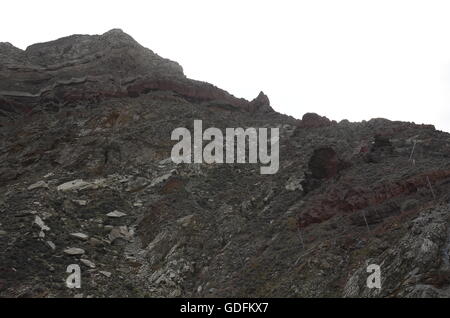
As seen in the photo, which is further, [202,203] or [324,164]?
[202,203]

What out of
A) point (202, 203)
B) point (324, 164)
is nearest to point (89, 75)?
point (202, 203)

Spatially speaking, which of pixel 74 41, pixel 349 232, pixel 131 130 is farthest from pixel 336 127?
pixel 74 41

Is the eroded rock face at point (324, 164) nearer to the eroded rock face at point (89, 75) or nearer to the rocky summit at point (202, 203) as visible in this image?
the rocky summit at point (202, 203)

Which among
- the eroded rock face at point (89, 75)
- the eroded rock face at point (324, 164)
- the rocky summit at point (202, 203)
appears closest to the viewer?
the rocky summit at point (202, 203)

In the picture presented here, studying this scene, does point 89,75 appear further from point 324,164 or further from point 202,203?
point 324,164

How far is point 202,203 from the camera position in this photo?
23594mm

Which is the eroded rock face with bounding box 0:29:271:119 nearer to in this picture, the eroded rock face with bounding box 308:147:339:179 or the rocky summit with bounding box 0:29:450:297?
the rocky summit with bounding box 0:29:450:297

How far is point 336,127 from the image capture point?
30266mm

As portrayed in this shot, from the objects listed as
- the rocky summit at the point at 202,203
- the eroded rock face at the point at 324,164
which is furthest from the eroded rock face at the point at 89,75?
the eroded rock face at the point at 324,164

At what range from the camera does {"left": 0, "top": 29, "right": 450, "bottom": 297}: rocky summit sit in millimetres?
15078

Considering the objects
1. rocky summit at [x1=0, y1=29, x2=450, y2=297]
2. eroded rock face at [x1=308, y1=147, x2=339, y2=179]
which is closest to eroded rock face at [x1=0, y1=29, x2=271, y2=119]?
rocky summit at [x1=0, y1=29, x2=450, y2=297]

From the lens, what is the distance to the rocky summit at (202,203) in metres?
15.1

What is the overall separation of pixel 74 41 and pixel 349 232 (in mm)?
37229
